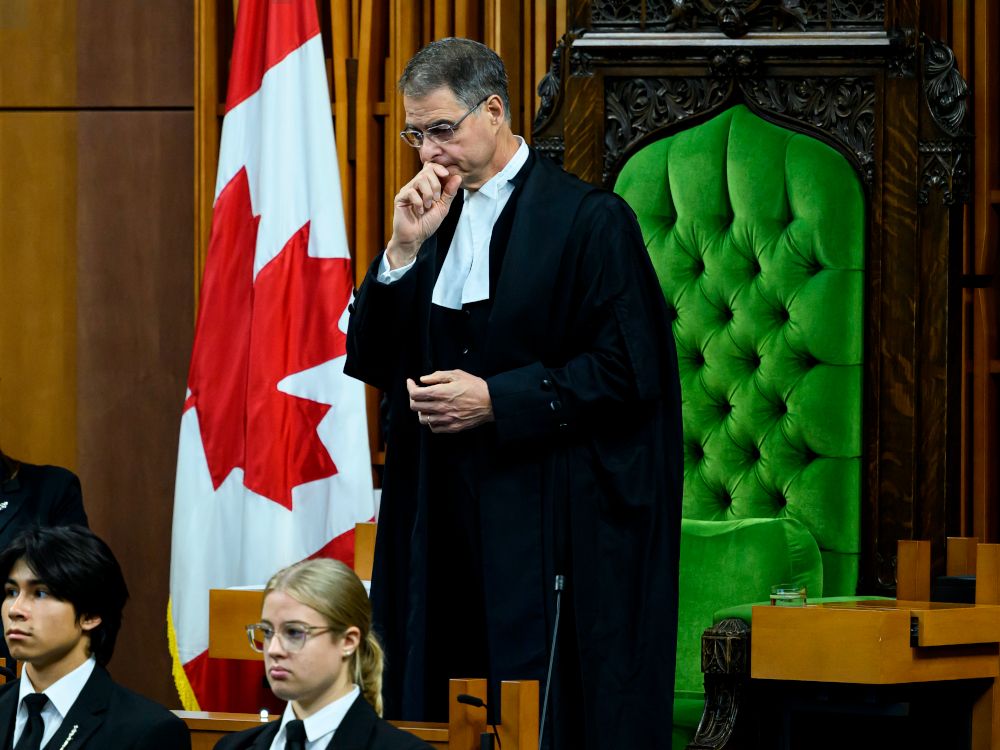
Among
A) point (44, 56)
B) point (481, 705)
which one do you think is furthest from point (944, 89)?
point (44, 56)

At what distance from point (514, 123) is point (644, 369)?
222cm

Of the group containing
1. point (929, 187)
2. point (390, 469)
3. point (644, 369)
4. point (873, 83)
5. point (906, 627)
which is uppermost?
point (873, 83)

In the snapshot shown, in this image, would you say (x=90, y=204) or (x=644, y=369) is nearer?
(x=644, y=369)

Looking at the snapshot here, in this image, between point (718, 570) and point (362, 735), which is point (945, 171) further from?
point (362, 735)

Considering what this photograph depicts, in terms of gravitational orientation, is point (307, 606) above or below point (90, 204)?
below

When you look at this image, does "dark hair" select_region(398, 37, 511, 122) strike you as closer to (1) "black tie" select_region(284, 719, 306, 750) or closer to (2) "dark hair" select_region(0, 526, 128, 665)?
(2) "dark hair" select_region(0, 526, 128, 665)

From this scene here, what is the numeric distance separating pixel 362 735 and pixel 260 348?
8.25ft

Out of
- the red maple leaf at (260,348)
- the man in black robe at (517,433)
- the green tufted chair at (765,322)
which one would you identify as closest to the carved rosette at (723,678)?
the man in black robe at (517,433)

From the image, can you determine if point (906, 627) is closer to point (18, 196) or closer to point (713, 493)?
point (713, 493)

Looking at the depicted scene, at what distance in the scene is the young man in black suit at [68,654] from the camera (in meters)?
2.38

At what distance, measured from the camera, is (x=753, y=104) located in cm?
395

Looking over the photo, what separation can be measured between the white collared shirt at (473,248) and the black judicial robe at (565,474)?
0.02 m

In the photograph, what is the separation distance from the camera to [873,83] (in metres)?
3.86

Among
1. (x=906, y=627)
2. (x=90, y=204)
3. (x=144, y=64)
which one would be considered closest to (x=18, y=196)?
(x=90, y=204)
